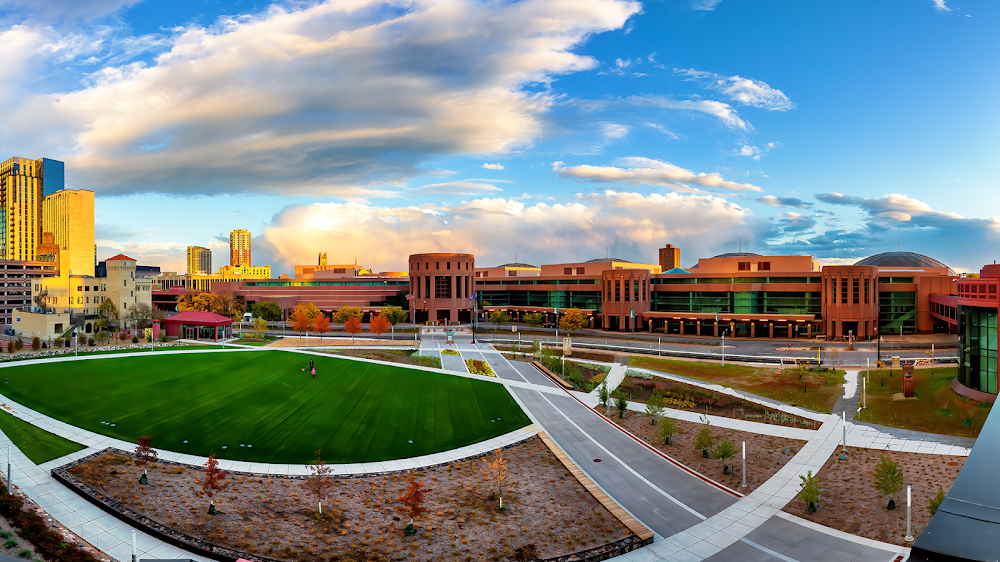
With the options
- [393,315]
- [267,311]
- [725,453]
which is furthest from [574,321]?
[725,453]

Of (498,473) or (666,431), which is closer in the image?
(498,473)

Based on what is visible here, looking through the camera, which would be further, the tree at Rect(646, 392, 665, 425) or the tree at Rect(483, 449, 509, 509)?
the tree at Rect(646, 392, 665, 425)

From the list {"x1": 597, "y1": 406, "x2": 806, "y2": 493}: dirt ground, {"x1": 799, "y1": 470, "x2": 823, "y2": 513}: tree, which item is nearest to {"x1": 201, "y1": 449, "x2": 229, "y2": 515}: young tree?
{"x1": 597, "y1": 406, "x2": 806, "y2": 493}: dirt ground

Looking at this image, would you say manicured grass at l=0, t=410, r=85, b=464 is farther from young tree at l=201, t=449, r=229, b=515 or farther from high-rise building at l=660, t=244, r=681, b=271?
high-rise building at l=660, t=244, r=681, b=271

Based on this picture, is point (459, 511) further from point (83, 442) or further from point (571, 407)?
point (83, 442)

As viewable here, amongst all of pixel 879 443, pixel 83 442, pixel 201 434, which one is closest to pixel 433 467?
pixel 201 434

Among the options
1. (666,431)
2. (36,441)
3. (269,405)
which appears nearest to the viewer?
(36,441)

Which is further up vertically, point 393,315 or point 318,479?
point 393,315

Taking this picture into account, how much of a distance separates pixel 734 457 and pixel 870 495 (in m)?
6.85

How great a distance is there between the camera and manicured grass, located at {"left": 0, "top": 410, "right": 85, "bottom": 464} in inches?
1082

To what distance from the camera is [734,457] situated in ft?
101

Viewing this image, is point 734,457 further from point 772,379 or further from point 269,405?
point 269,405

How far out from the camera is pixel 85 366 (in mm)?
49500

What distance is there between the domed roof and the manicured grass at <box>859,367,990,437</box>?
77.4 metres
